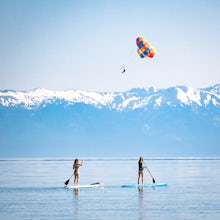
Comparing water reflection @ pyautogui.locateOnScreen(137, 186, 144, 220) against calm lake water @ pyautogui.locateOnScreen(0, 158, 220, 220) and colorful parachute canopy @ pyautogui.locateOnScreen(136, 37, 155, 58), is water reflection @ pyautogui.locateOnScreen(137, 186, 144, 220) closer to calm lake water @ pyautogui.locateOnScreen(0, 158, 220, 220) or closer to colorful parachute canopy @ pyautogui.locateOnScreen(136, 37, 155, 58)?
calm lake water @ pyautogui.locateOnScreen(0, 158, 220, 220)

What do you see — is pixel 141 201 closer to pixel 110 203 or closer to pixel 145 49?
pixel 110 203

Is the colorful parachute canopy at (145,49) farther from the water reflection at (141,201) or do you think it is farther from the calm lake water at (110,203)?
the calm lake water at (110,203)

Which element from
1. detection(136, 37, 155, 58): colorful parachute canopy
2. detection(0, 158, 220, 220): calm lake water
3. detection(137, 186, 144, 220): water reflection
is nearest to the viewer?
detection(0, 158, 220, 220): calm lake water

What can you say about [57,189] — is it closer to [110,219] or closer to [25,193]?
[25,193]

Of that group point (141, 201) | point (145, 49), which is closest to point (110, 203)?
point (141, 201)

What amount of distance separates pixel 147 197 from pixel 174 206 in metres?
5.56

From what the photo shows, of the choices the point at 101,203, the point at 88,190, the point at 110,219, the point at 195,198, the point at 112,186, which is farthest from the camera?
the point at 112,186

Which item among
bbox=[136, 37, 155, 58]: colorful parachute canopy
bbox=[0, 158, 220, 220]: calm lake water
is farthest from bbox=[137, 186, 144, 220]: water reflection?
bbox=[136, 37, 155, 58]: colorful parachute canopy

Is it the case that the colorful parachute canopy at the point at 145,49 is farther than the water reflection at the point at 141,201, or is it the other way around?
the colorful parachute canopy at the point at 145,49

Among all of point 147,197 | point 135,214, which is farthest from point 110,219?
point 147,197

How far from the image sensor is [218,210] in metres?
36.5

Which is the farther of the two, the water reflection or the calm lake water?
the water reflection

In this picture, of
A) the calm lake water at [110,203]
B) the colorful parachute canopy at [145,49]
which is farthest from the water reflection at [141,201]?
the colorful parachute canopy at [145,49]

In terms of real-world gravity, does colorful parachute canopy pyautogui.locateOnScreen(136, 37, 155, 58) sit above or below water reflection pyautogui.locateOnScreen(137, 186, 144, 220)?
above
